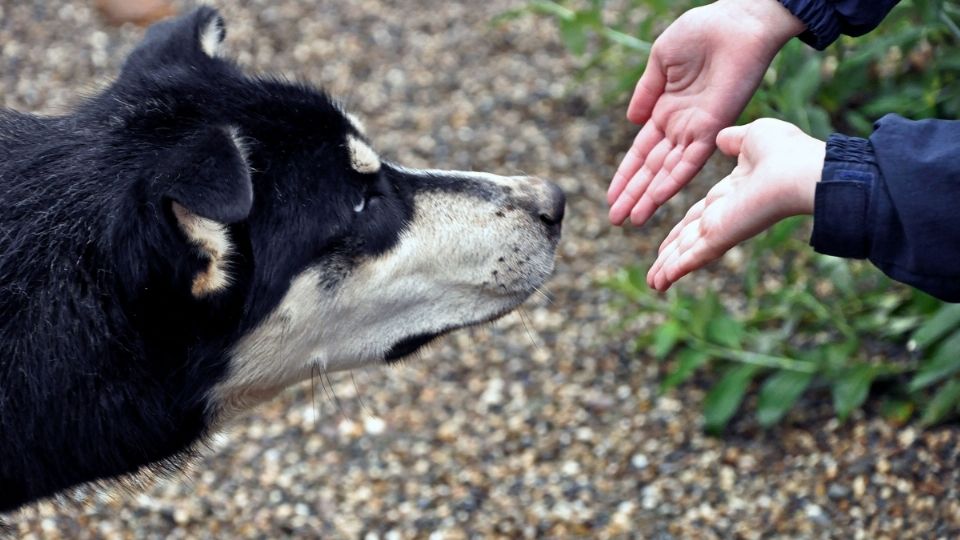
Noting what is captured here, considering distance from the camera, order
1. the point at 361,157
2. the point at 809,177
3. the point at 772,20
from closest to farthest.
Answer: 1. the point at 809,177
2. the point at 772,20
3. the point at 361,157

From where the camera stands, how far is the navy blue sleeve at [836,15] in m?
2.62

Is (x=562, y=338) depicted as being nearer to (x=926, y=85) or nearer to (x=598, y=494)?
(x=598, y=494)

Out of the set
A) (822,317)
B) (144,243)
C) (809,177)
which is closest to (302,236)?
(144,243)

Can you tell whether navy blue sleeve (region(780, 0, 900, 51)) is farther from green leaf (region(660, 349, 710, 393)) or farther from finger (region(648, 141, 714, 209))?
green leaf (region(660, 349, 710, 393))

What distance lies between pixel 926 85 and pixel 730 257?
111 centimetres

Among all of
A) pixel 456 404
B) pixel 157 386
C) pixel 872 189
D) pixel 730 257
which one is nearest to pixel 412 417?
pixel 456 404

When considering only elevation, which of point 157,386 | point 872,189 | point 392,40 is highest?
point 872,189

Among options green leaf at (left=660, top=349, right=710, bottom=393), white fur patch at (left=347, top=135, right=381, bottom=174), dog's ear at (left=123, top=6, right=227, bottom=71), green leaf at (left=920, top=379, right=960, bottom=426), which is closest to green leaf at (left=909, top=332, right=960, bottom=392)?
green leaf at (left=920, top=379, right=960, bottom=426)

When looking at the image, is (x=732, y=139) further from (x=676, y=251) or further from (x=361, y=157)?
(x=361, y=157)

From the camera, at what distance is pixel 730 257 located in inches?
185

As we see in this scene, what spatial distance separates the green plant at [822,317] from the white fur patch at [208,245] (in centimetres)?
166

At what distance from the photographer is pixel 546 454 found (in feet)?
13.2

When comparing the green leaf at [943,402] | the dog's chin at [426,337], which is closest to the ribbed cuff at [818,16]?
the dog's chin at [426,337]

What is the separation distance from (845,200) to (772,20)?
66cm
